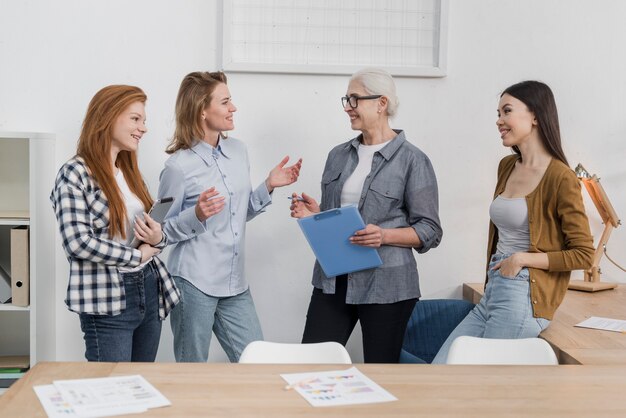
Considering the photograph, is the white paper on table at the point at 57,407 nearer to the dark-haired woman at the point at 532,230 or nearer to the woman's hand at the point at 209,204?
the woman's hand at the point at 209,204

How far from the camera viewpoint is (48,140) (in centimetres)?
375

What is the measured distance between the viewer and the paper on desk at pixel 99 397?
177 cm

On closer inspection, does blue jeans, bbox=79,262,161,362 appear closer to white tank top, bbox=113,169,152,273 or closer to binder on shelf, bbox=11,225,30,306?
white tank top, bbox=113,169,152,273

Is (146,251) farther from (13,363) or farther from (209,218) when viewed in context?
(13,363)

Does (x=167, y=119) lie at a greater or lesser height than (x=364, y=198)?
greater

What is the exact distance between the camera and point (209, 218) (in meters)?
3.09

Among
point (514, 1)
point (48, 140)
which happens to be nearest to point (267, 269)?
point (48, 140)

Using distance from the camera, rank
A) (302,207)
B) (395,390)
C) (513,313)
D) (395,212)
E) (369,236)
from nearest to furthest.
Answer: (395,390), (513,313), (369,236), (395,212), (302,207)

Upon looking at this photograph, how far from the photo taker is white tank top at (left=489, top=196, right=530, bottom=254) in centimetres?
282

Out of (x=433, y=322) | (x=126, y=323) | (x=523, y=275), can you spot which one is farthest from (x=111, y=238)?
(x=433, y=322)

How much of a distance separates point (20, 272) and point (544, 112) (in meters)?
2.46

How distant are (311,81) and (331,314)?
1323 millimetres

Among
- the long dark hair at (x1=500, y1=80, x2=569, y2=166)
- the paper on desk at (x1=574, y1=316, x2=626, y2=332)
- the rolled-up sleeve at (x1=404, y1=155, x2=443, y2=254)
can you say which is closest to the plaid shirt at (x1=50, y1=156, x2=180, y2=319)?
the rolled-up sleeve at (x1=404, y1=155, x2=443, y2=254)

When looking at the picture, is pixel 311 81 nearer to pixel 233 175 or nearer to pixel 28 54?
pixel 233 175
